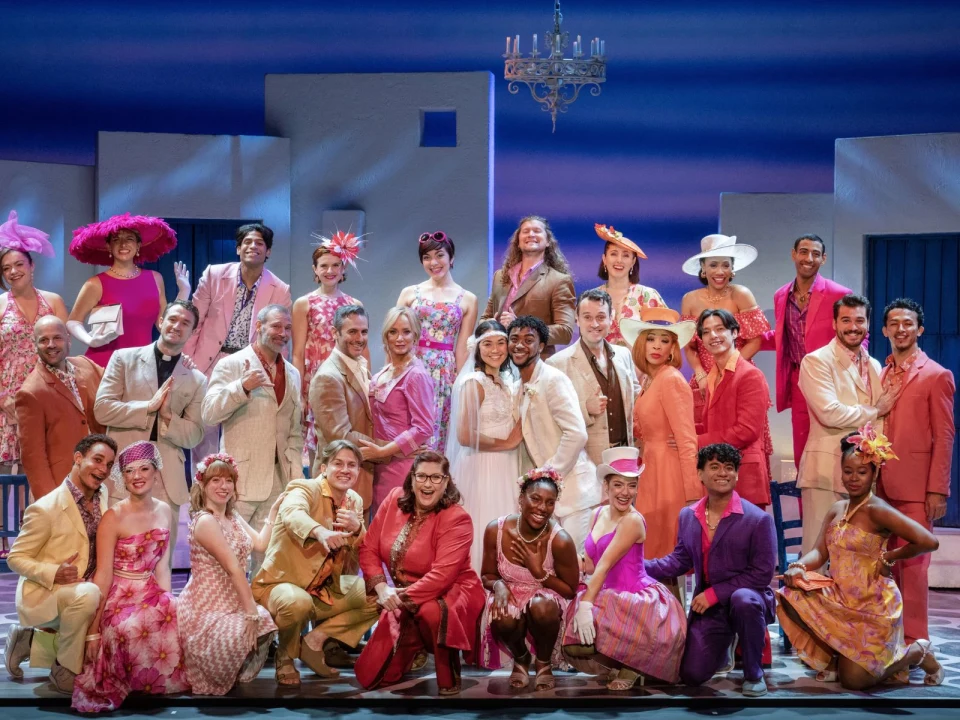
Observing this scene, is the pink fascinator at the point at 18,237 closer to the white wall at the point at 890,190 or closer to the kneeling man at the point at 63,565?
the kneeling man at the point at 63,565

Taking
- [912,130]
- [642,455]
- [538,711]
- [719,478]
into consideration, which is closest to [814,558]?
[719,478]

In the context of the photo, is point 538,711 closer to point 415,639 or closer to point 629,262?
point 415,639

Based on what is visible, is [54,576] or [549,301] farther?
[549,301]

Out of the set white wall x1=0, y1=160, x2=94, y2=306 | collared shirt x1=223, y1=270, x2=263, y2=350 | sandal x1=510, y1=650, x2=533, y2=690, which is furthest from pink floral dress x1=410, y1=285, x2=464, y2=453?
white wall x1=0, y1=160, x2=94, y2=306

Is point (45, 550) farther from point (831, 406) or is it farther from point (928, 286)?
point (928, 286)

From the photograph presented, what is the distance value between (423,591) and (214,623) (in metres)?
0.86

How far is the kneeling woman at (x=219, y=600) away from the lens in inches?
→ 210

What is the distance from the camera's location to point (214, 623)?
17.6ft

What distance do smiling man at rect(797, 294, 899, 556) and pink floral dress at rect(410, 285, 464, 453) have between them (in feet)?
5.89

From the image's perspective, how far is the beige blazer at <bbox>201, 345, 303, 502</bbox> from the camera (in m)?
6.14

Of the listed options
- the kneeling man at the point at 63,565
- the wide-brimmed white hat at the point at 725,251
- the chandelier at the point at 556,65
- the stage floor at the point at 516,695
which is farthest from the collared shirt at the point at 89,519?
the chandelier at the point at 556,65

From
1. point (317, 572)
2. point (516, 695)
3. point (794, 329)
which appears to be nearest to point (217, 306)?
point (317, 572)

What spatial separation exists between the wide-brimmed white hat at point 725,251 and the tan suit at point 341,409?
2.12m

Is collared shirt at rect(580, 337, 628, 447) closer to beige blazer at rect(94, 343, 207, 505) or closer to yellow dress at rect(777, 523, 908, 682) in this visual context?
yellow dress at rect(777, 523, 908, 682)
